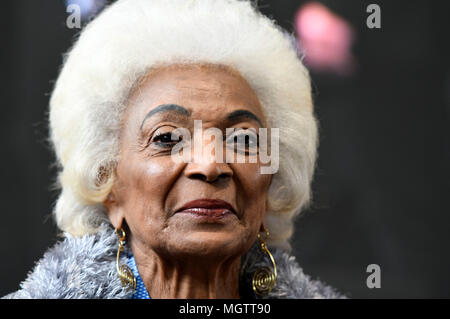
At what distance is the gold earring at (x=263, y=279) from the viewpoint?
6.07 feet

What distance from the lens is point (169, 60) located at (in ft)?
5.41

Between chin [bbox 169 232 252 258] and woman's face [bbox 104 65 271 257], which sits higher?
woman's face [bbox 104 65 271 257]

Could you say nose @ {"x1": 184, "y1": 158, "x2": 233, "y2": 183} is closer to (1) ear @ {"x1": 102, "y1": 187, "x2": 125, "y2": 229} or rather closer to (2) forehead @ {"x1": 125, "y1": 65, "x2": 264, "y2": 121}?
(2) forehead @ {"x1": 125, "y1": 65, "x2": 264, "y2": 121}

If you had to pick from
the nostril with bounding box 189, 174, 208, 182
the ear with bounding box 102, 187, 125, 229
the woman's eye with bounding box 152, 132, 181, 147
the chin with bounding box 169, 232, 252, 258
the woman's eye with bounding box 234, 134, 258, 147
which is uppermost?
the woman's eye with bounding box 234, 134, 258, 147

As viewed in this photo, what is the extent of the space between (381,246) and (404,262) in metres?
0.12

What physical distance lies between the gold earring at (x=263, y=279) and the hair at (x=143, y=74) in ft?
0.47

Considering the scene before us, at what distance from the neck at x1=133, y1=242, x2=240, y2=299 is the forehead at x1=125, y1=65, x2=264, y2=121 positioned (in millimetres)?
417

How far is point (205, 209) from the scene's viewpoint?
5.02 ft

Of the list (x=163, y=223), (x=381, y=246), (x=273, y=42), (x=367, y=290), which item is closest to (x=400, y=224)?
(x=381, y=246)

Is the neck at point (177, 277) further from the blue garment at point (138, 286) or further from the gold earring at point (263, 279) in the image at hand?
the gold earring at point (263, 279)

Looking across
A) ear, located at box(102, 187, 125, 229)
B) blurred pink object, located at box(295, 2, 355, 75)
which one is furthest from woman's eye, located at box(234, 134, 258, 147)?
blurred pink object, located at box(295, 2, 355, 75)

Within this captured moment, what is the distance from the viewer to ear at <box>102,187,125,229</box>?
5.54 feet

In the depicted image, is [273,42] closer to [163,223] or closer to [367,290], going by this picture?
[163,223]

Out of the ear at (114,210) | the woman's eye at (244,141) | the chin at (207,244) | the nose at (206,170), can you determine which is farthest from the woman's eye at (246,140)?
the ear at (114,210)
